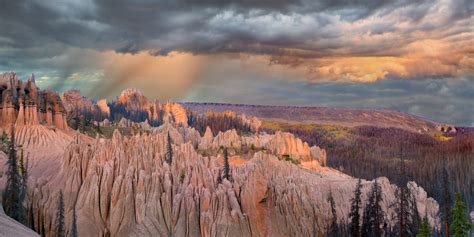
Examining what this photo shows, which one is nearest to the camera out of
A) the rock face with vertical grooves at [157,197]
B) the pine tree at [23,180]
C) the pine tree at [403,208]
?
the pine tree at [403,208]

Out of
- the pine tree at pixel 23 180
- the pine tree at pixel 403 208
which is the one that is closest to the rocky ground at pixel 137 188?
the pine tree at pixel 23 180

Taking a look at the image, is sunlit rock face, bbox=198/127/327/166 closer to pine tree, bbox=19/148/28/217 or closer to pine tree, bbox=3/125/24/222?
pine tree, bbox=19/148/28/217

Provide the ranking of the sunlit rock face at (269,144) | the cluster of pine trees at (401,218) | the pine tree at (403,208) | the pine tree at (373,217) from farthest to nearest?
1. the sunlit rock face at (269,144)
2. the pine tree at (373,217)
3. the pine tree at (403,208)
4. the cluster of pine trees at (401,218)

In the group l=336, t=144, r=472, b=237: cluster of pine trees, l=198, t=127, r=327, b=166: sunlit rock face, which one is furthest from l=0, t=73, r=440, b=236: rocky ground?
l=198, t=127, r=327, b=166: sunlit rock face

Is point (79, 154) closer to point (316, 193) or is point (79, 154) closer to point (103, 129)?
point (316, 193)

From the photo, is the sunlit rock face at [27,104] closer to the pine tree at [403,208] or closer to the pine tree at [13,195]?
the pine tree at [13,195]

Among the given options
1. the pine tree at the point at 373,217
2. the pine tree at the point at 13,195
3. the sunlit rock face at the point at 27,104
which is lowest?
the pine tree at the point at 373,217

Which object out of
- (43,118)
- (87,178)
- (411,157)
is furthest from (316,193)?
(411,157)

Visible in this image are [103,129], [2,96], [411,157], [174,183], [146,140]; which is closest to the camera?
[174,183]
